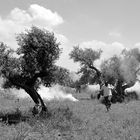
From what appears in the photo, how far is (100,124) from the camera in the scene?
15031 mm

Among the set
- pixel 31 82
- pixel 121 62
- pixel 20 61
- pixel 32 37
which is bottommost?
pixel 31 82

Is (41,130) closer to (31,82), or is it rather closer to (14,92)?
(31,82)

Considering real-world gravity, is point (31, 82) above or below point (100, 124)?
above

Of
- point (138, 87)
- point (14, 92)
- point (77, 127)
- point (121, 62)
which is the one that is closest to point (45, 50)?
point (77, 127)

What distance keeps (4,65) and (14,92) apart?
2341 cm

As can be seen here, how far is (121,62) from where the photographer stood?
41750mm

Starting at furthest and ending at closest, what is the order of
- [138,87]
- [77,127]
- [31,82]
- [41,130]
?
[138,87] → [31,82] → [77,127] → [41,130]

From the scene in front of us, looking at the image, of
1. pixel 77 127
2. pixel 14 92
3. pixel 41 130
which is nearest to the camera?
pixel 41 130

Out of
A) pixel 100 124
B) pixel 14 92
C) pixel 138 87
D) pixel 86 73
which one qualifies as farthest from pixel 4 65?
pixel 138 87

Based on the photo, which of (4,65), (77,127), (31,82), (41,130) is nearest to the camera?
(41,130)

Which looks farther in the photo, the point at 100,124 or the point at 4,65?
the point at 4,65

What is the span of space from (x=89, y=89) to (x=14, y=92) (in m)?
25.2

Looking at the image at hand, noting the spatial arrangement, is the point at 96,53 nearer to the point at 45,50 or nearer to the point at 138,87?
the point at 138,87

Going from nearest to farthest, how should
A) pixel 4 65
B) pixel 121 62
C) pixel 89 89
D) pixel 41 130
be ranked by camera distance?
pixel 41 130 < pixel 4 65 < pixel 121 62 < pixel 89 89
